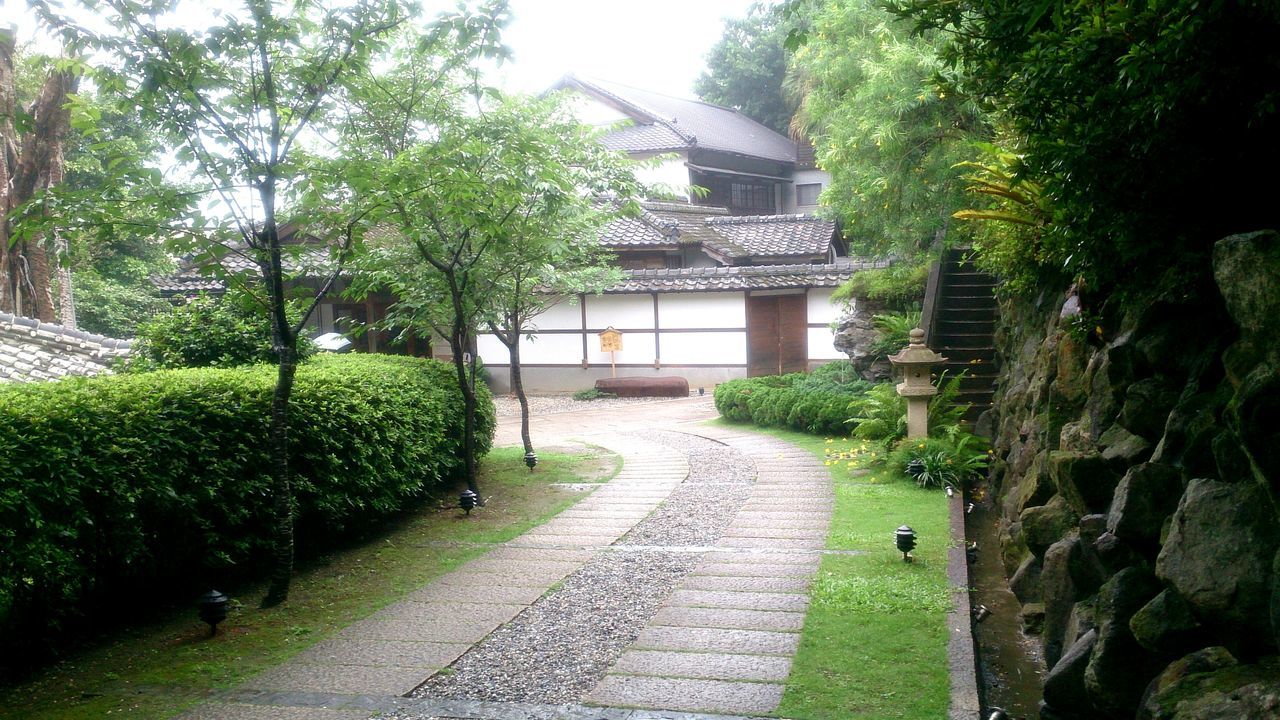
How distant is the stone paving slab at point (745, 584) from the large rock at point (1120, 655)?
276 centimetres

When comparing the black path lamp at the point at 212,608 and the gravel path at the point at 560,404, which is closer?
the black path lamp at the point at 212,608

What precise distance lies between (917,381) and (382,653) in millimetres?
7237

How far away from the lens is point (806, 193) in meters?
36.3

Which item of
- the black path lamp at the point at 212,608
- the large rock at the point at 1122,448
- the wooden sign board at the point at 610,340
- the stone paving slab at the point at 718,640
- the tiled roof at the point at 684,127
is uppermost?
the tiled roof at the point at 684,127

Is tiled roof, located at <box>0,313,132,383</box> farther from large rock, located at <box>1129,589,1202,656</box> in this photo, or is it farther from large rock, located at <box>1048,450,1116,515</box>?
large rock, located at <box>1129,589,1202,656</box>

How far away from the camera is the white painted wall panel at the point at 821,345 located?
21.6 metres

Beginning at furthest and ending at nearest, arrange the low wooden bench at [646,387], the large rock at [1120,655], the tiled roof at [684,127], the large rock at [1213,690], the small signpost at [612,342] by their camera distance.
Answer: the tiled roof at [684,127] < the small signpost at [612,342] < the low wooden bench at [646,387] < the large rock at [1120,655] < the large rock at [1213,690]

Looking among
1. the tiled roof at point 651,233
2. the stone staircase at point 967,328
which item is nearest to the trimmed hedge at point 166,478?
the stone staircase at point 967,328

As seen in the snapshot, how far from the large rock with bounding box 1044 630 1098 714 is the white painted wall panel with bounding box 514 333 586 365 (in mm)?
19393

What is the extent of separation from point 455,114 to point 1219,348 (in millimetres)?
7142

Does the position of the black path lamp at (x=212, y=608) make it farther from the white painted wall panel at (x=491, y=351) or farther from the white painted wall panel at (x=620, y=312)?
the white painted wall panel at (x=491, y=351)

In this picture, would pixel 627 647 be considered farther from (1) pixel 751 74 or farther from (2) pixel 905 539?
(1) pixel 751 74

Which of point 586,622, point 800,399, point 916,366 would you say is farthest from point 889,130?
point 586,622

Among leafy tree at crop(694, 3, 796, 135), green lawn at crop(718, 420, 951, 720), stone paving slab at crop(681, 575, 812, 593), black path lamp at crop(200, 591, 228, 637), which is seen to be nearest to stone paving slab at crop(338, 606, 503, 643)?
black path lamp at crop(200, 591, 228, 637)
